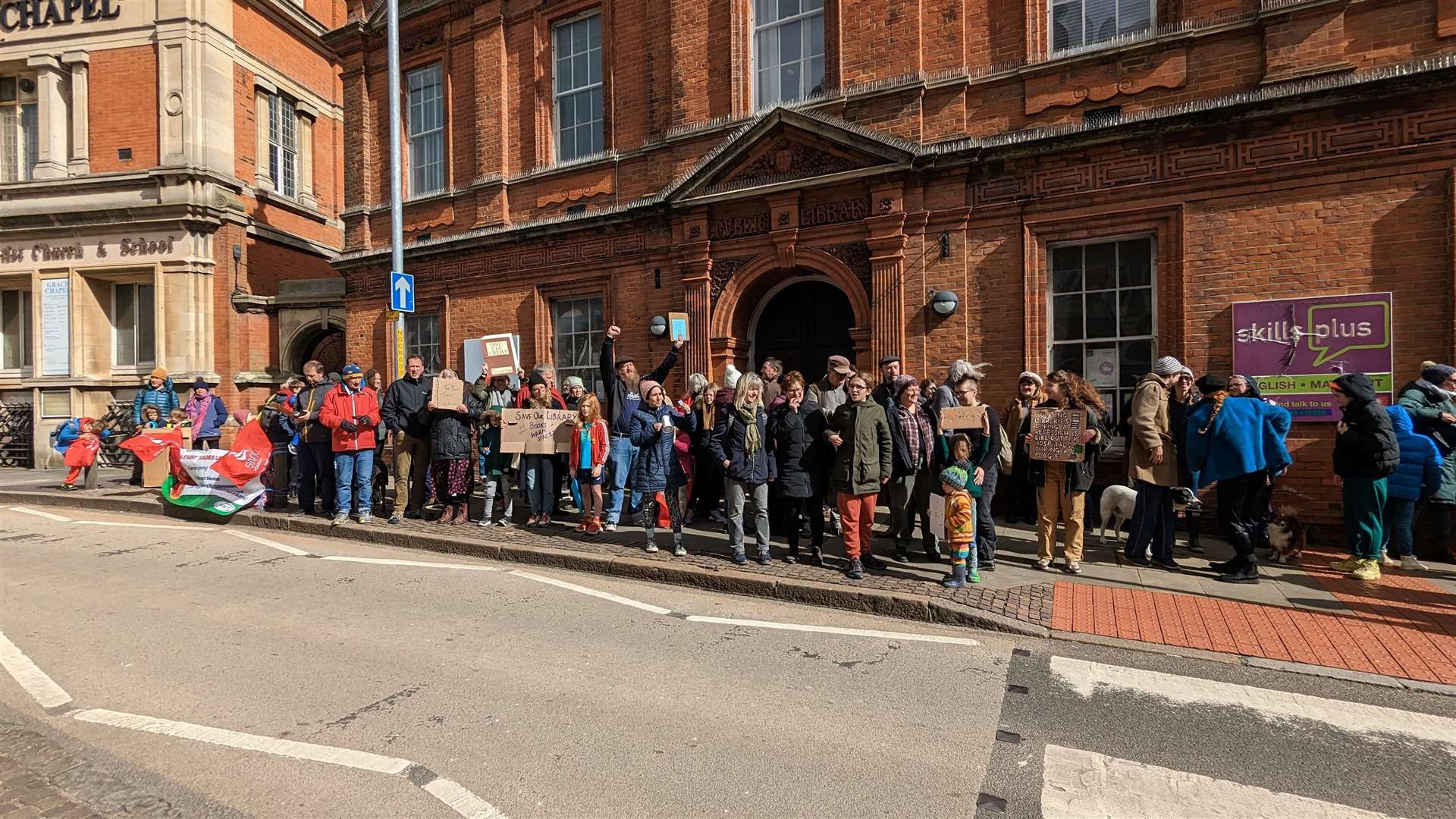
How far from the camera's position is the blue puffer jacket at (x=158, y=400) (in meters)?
13.1

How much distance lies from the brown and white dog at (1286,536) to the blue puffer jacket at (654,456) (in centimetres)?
595

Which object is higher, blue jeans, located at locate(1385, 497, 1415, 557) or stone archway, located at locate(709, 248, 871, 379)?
stone archway, located at locate(709, 248, 871, 379)

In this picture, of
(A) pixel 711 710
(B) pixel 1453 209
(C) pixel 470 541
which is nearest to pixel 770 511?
(C) pixel 470 541

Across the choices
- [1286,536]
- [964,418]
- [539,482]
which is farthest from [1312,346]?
[539,482]

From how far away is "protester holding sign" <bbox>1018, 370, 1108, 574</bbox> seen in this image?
21.2 feet

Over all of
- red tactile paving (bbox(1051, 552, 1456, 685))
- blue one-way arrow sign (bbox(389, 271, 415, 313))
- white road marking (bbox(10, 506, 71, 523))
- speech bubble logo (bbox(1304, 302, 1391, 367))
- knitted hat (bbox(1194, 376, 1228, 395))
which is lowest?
red tactile paving (bbox(1051, 552, 1456, 685))

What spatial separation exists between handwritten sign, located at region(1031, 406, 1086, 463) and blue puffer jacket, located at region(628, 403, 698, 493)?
3.62m

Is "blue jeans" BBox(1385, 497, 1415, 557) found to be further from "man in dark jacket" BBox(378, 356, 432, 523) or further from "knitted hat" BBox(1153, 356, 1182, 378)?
"man in dark jacket" BBox(378, 356, 432, 523)

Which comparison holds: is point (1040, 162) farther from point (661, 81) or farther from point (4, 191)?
point (4, 191)

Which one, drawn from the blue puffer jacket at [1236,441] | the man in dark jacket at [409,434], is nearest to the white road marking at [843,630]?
the blue puffer jacket at [1236,441]

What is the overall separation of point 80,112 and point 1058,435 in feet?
80.0

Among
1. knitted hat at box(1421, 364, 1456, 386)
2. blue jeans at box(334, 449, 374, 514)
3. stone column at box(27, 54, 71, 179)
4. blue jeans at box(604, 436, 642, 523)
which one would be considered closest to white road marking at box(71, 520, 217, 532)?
blue jeans at box(334, 449, 374, 514)

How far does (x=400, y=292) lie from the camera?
10.4 meters

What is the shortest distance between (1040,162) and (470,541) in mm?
8199
